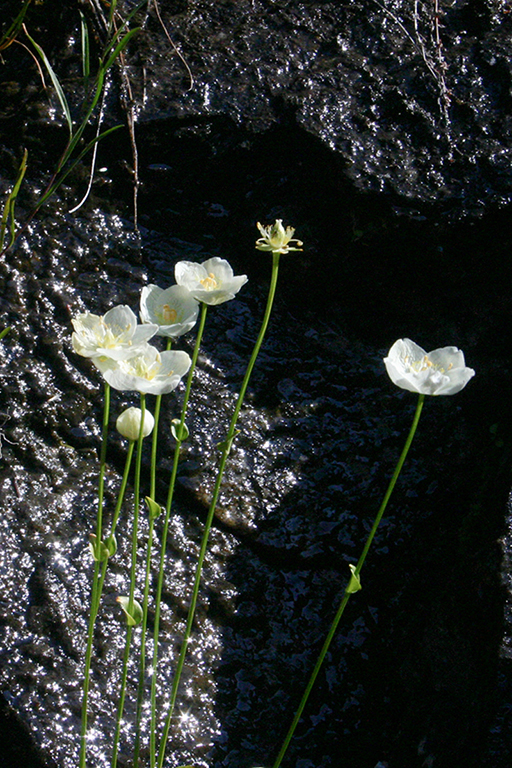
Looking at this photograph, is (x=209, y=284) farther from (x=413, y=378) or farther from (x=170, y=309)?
(x=413, y=378)

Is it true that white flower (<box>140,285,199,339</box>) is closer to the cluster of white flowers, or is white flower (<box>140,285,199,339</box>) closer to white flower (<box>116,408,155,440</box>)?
the cluster of white flowers

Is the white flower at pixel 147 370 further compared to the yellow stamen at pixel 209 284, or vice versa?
the yellow stamen at pixel 209 284

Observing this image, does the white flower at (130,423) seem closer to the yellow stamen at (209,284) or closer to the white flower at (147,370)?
the white flower at (147,370)

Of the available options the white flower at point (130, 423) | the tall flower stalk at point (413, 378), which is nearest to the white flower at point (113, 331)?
the white flower at point (130, 423)

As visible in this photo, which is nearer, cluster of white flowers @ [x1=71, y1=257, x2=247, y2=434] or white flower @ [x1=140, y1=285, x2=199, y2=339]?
cluster of white flowers @ [x1=71, y1=257, x2=247, y2=434]

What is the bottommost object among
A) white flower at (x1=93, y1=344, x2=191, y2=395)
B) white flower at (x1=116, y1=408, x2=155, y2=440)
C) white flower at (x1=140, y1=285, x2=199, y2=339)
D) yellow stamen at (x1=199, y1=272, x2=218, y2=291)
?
white flower at (x1=116, y1=408, x2=155, y2=440)

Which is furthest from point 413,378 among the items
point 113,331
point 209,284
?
point 113,331

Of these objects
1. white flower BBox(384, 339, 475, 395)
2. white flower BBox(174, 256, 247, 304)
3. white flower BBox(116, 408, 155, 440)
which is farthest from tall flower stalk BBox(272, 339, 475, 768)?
white flower BBox(116, 408, 155, 440)
